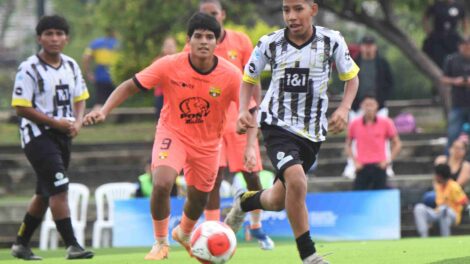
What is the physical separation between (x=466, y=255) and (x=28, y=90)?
15.7 feet

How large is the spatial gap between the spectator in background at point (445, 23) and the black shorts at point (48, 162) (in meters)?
12.2

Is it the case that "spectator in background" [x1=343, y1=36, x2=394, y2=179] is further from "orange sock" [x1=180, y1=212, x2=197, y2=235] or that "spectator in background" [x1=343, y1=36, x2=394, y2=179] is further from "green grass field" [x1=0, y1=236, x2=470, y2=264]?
"orange sock" [x1=180, y1=212, x2=197, y2=235]

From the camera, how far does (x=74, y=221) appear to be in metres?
20.4

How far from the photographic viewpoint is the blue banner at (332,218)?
787 inches

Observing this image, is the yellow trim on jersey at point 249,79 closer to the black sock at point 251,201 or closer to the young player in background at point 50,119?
the black sock at point 251,201

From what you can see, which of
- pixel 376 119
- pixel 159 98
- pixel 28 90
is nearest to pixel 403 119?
pixel 376 119

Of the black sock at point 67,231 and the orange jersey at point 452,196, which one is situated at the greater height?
the black sock at point 67,231

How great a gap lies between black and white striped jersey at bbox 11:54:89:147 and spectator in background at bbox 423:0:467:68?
1195 cm

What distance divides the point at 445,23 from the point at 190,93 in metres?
12.8

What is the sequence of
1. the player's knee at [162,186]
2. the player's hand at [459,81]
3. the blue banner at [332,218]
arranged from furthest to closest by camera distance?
1. the player's hand at [459,81]
2. the blue banner at [332,218]
3. the player's knee at [162,186]

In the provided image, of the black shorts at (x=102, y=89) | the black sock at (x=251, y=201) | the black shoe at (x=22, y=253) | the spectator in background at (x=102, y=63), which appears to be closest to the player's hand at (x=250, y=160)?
the black sock at (x=251, y=201)

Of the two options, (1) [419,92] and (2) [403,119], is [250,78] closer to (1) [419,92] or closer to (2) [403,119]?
(2) [403,119]

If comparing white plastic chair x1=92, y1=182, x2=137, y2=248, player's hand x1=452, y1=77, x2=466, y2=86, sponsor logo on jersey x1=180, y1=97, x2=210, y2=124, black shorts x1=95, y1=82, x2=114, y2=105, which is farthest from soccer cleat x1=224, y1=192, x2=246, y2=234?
black shorts x1=95, y1=82, x2=114, y2=105

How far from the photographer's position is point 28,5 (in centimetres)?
3002
